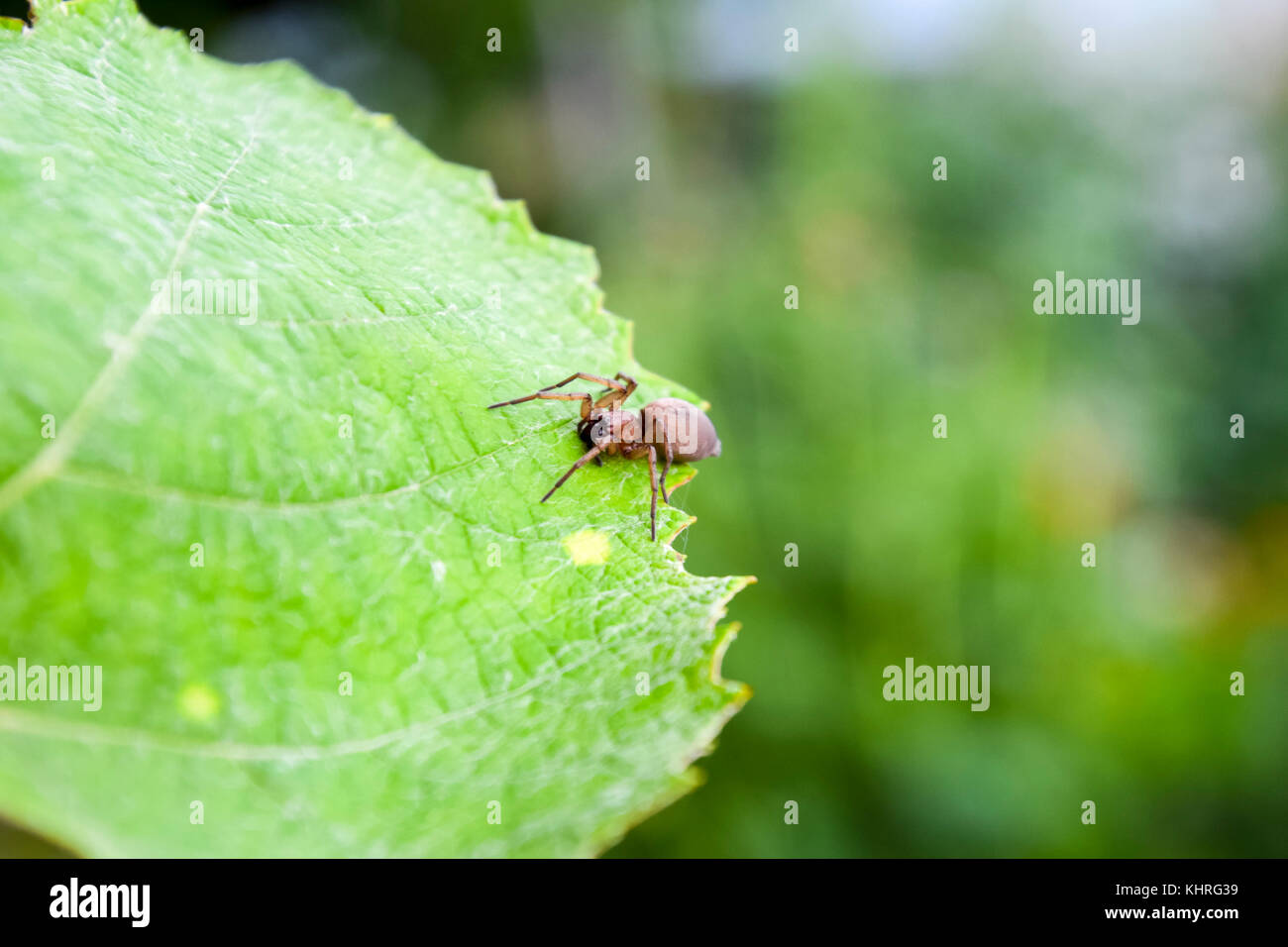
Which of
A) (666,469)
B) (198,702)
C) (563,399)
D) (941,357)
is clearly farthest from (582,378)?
(941,357)

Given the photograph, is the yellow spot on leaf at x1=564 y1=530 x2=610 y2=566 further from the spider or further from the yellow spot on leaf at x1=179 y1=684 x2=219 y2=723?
the yellow spot on leaf at x1=179 y1=684 x2=219 y2=723

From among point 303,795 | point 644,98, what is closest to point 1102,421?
point 644,98

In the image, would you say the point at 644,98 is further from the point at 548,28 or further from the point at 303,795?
the point at 303,795

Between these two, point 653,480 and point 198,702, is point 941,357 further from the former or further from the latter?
point 198,702

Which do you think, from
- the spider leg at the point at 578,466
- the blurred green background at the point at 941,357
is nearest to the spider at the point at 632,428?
the spider leg at the point at 578,466

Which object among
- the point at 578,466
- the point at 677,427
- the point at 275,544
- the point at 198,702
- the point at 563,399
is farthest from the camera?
the point at 677,427

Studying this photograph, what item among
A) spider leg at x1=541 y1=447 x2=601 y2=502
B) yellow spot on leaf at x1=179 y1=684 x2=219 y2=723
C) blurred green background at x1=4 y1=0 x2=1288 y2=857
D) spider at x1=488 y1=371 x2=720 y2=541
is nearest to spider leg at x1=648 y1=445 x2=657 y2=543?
spider at x1=488 y1=371 x2=720 y2=541
